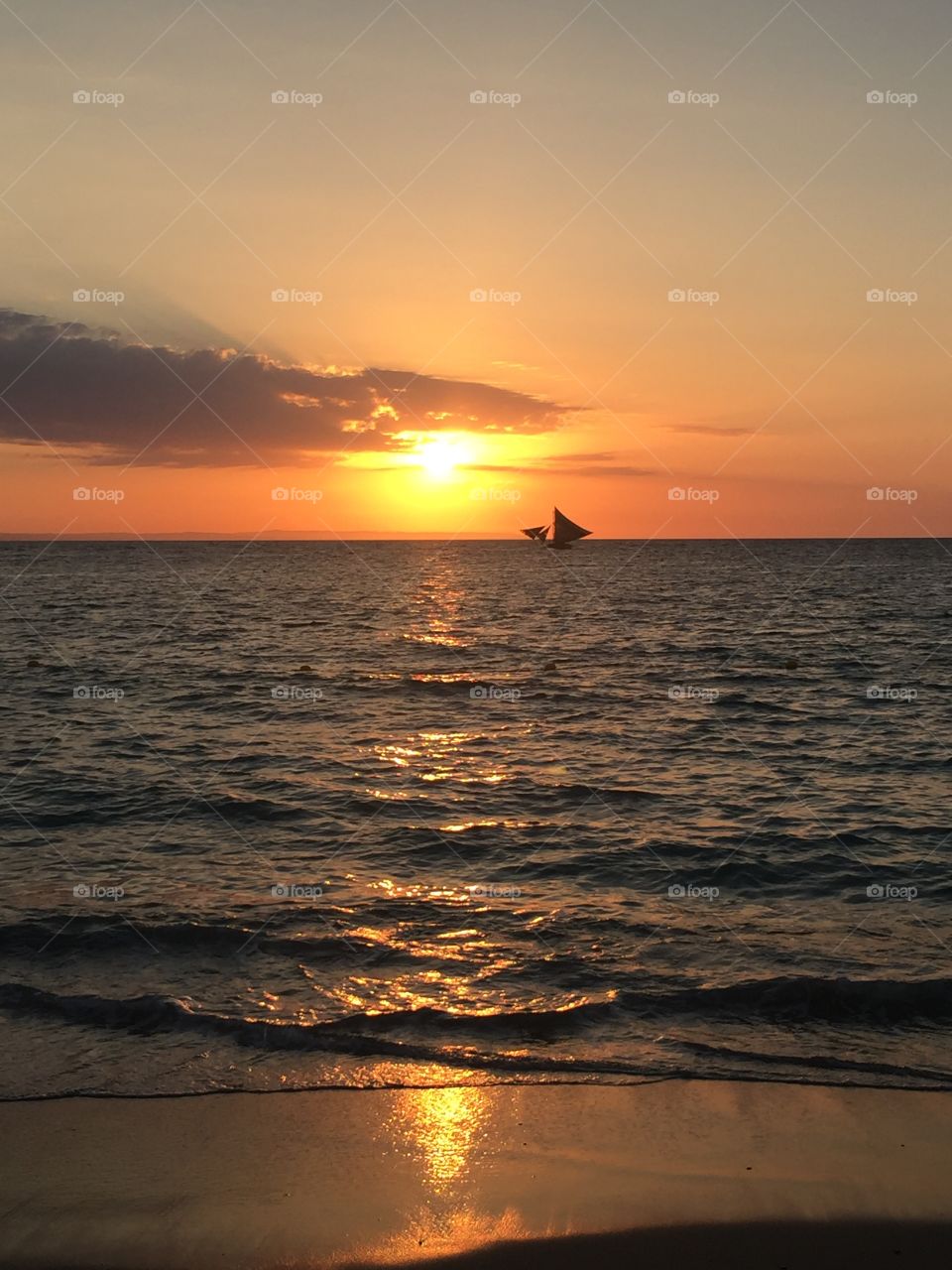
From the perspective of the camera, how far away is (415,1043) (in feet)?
33.7

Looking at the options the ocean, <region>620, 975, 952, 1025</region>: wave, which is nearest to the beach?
the ocean

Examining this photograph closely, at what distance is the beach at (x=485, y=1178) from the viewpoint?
7.02 m

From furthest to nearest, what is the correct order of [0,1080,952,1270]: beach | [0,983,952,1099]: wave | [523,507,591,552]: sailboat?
[523,507,591,552]: sailboat, [0,983,952,1099]: wave, [0,1080,952,1270]: beach

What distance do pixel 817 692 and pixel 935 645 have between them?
743 inches

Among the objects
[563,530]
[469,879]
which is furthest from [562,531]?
[469,879]

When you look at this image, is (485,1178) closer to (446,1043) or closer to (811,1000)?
(446,1043)

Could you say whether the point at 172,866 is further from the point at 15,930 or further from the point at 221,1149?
the point at 221,1149

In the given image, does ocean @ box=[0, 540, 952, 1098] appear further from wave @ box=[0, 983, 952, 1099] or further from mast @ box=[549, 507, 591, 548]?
mast @ box=[549, 507, 591, 548]

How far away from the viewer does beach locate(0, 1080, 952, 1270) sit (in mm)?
7016

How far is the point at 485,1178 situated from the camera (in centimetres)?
781

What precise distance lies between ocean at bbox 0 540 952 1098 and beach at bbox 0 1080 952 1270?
0.55m

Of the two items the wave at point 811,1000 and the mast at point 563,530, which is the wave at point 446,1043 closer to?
the wave at point 811,1000

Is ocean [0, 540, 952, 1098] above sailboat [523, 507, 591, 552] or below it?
below

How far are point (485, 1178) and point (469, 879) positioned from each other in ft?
26.0
